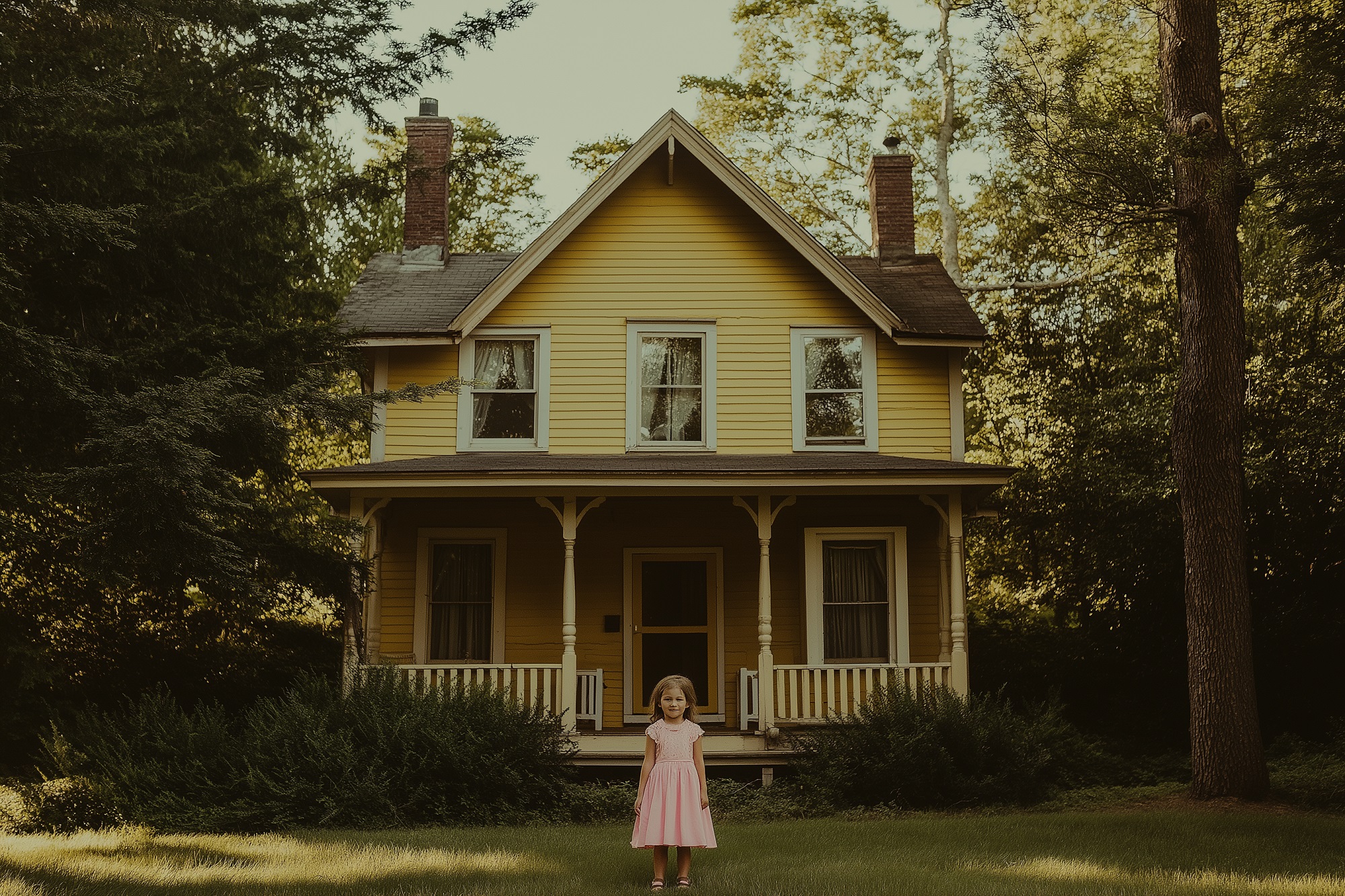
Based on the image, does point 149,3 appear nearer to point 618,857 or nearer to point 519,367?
point 519,367

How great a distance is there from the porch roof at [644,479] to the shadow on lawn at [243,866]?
4.74 meters

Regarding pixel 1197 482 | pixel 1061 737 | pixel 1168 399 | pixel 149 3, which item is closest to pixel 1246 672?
pixel 1197 482

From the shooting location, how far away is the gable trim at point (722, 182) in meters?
15.7

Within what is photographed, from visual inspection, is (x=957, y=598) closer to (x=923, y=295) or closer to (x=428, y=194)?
(x=923, y=295)

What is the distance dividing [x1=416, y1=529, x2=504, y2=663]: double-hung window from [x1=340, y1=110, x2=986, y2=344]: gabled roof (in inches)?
109

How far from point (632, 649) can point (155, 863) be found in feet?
25.6

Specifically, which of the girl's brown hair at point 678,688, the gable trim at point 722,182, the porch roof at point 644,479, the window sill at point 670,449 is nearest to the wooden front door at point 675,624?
the window sill at point 670,449

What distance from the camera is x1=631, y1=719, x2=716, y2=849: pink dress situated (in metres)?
7.66

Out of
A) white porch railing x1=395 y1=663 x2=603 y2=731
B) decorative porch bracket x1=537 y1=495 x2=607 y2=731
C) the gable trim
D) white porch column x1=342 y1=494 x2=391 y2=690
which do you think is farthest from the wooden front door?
the gable trim

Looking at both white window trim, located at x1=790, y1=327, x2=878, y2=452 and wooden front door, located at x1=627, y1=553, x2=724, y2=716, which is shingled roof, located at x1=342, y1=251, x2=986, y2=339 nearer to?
white window trim, located at x1=790, y1=327, x2=878, y2=452

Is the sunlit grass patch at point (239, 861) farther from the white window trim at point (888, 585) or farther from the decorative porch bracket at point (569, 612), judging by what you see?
the white window trim at point (888, 585)

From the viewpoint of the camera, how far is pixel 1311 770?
13477 millimetres

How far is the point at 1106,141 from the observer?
38.8 feet

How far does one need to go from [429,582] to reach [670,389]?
4.08 metres
